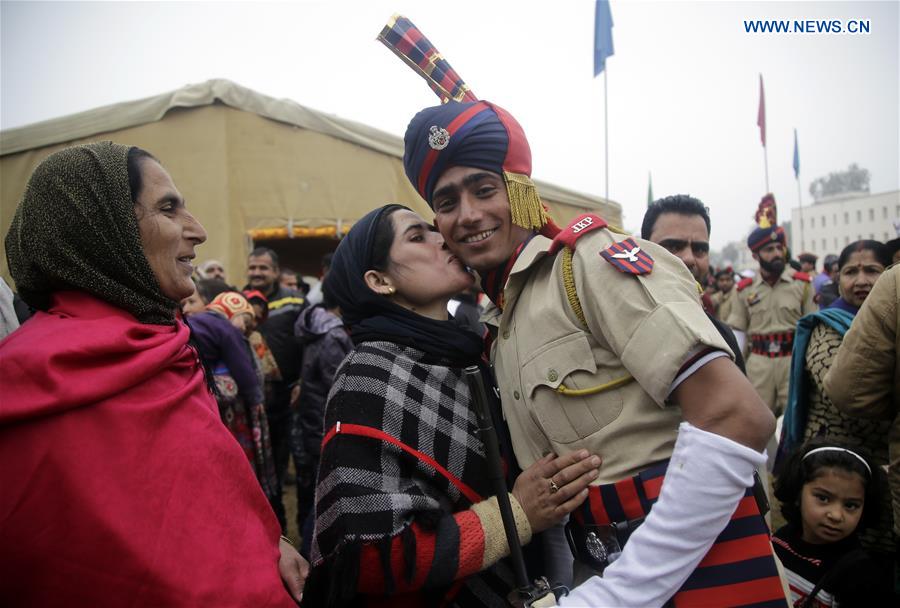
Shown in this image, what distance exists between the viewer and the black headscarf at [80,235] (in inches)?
51.2

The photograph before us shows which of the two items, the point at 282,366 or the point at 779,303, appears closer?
the point at 282,366

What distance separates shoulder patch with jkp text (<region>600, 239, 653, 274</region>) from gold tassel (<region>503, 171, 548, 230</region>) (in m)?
0.41

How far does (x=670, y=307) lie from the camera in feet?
3.84

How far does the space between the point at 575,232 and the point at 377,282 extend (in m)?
0.74

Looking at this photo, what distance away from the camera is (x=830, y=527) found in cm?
233

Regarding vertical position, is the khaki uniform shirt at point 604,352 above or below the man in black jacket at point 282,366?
above

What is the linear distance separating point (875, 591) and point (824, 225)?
69.9m

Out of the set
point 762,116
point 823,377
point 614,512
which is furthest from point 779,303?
point 762,116

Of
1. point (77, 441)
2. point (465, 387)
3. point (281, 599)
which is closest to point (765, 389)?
point (465, 387)

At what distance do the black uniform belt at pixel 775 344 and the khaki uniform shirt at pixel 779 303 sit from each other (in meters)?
0.05

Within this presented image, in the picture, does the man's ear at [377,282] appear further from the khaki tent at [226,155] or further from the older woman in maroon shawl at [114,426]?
the khaki tent at [226,155]

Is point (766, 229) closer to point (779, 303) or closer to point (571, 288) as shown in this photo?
point (779, 303)

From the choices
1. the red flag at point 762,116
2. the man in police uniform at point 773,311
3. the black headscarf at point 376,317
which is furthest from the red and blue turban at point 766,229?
the red flag at point 762,116

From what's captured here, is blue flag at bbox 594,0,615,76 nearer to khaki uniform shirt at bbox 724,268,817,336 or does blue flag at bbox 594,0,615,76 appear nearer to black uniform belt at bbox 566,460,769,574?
khaki uniform shirt at bbox 724,268,817,336
